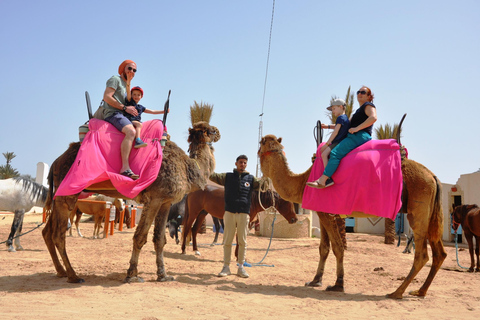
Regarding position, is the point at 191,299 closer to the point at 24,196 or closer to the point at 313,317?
the point at 313,317

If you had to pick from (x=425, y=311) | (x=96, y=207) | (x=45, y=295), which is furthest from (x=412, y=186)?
(x=96, y=207)

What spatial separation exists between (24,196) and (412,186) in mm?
9893

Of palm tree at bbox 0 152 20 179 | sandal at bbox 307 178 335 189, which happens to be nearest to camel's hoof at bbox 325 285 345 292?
sandal at bbox 307 178 335 189

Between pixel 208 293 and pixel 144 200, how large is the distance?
5.96ft

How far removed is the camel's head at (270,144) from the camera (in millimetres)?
7379

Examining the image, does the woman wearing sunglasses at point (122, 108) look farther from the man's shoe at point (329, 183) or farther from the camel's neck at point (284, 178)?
the man's shoe at point (329, 183)

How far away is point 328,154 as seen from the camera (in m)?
6.41

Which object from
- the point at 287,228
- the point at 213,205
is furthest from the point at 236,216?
the point at 287,228

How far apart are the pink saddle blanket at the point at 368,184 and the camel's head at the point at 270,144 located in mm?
1433

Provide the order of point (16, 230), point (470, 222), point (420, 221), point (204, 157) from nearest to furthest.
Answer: point (420, 221) < point (204, 157) < point (16, 230) < point (470, 222)

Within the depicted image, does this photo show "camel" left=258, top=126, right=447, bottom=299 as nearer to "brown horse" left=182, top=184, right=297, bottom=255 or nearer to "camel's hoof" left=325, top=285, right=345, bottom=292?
"camel's hoof" left=325, top=285, right=345, bottom=292

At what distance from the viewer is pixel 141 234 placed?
632 centimetres

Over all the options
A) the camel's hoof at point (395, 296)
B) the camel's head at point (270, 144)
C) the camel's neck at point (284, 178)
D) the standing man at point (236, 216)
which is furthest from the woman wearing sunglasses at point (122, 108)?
the camel's hoof at point (395, 296)

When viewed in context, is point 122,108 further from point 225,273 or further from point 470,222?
point 470,222
